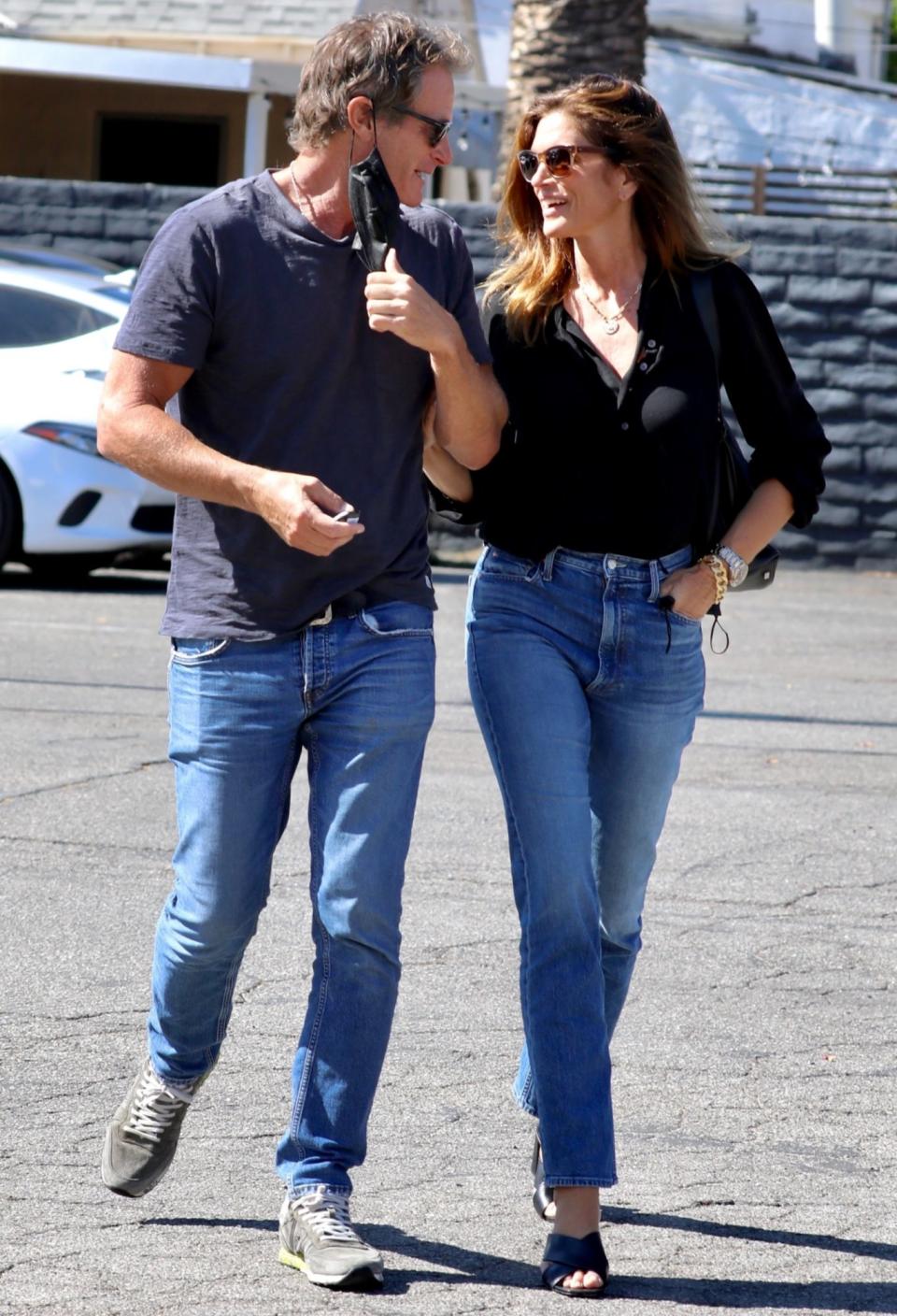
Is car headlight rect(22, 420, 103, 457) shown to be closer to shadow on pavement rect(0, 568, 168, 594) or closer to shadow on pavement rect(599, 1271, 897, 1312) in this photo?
shadow on pavement rect(0, 568, 168, 594)

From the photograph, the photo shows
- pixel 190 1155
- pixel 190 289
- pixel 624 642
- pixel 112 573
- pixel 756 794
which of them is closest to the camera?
pixel 190 289

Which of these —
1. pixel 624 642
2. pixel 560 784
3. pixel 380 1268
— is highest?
pixel 624 642

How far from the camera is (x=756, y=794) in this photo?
7203 mm

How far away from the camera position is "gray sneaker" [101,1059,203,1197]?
353 centimetres

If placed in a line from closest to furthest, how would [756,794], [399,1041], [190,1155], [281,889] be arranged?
[190,1155]
[399,1041]
[281,889]
[756,794]

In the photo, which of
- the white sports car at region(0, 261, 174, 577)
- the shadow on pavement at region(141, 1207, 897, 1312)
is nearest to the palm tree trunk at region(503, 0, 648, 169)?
the white sports car at region(0, 261, 174, 577)

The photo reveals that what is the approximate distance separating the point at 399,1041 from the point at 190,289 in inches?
78.7

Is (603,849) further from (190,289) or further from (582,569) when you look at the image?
(190,289)

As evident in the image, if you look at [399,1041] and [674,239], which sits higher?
[674,239]

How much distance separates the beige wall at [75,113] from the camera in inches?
830

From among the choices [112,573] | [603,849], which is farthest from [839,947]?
[112,573]

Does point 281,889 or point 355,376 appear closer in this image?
point 355,376

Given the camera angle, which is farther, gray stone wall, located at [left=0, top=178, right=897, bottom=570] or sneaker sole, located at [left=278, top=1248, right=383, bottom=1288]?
gray stone wall, located at [left=0, top=178, right=897, bottom=570]

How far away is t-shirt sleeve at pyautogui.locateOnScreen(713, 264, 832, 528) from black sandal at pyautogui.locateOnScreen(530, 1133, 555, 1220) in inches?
51.1
